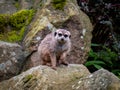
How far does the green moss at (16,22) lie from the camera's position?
10.3 metres

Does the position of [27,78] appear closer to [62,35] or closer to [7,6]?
[62,35]

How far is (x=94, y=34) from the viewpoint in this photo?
12.1 meters

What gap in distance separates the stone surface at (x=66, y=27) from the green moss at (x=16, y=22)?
0.29m

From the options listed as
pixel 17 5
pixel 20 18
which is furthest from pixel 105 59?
pixel 17 5

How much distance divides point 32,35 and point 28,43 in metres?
0.20

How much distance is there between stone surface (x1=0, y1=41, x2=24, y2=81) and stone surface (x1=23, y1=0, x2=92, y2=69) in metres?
0.30

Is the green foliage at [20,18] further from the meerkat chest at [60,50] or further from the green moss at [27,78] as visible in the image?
the green moss at [27,78]

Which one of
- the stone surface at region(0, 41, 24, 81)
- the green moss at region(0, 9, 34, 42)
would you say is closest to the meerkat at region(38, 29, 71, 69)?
the stone surface at region(0, 41, 24, 81)

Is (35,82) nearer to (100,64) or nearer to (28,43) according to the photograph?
(28,43)

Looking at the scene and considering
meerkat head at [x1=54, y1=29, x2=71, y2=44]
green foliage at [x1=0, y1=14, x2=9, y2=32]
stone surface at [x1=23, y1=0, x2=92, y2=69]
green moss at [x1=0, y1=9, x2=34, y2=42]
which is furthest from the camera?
green foliage at [x1=0, y1=14, x2=9, y2=32]

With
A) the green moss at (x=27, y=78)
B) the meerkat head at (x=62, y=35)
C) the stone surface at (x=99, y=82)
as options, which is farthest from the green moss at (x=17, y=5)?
the stone surface at (x=99, y=82)

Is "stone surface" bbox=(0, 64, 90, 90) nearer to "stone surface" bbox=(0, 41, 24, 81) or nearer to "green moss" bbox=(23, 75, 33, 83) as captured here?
"green moss" bbox=(23, 75, 33, 83)

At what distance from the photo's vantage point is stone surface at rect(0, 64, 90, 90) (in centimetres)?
761

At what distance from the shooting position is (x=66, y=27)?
10.3 metres
